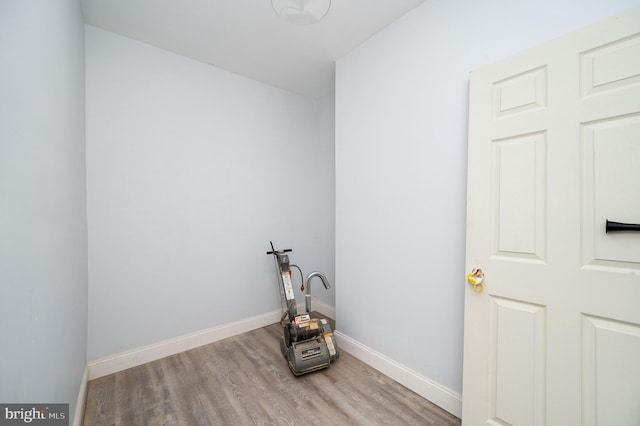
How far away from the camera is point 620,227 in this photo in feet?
3.53

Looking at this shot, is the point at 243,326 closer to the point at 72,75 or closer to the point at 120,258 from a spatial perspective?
the point at 120,258

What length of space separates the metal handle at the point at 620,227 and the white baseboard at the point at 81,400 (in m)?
2.88

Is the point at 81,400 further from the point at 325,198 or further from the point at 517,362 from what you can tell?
the point at 325,198

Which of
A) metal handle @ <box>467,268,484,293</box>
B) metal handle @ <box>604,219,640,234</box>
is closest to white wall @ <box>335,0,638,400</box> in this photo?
metal handle @ <box>467,268,484,293</box>

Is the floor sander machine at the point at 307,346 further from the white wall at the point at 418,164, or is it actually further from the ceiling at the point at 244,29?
the ceiling at the point at 244,29

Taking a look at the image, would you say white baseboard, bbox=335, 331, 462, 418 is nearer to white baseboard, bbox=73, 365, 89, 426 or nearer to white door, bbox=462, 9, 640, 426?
white door, bbox=462, 9, 640, 426

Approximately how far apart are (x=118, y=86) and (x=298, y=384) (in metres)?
2.88

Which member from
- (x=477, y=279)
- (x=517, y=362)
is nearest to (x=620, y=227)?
(x=477, y=279)

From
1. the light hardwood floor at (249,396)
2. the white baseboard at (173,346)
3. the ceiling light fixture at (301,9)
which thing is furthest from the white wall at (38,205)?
the ceiling light fixture at (301,9)

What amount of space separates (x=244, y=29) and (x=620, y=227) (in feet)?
8.78

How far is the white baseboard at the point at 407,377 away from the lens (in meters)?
1.73

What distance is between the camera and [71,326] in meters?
1.52

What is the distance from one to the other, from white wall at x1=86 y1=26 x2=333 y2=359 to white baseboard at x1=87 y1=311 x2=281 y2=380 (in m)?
0.06

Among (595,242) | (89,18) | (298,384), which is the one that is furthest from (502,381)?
(89,18)
